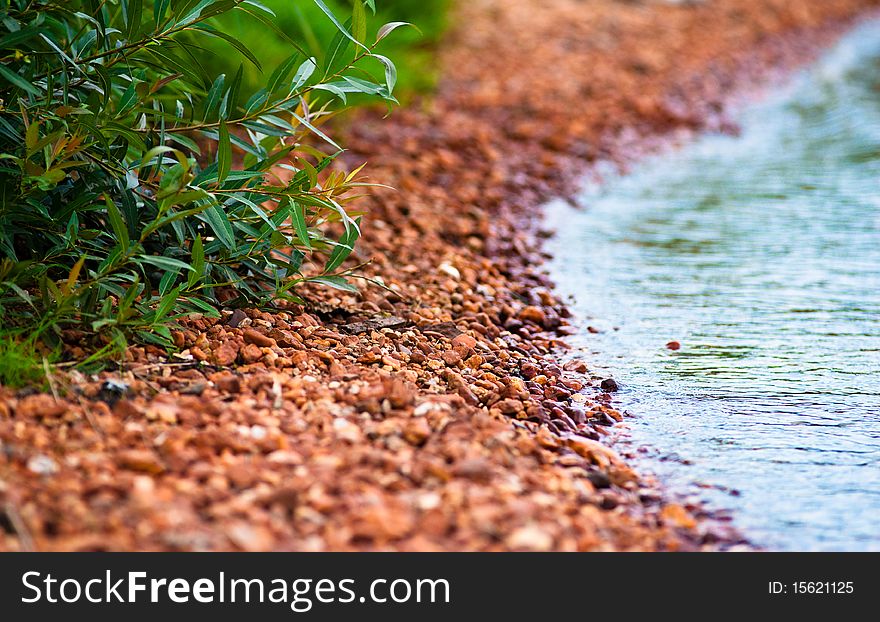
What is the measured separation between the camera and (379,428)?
6.71ft

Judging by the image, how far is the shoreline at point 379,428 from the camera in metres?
1.66

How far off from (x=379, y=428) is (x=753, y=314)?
1.60 meters

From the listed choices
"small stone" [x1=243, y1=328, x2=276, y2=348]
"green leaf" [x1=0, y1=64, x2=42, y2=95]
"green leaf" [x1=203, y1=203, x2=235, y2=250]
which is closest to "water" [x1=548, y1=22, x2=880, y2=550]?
"small stone" [x1=243, y1=328, x2=276, y2=348]

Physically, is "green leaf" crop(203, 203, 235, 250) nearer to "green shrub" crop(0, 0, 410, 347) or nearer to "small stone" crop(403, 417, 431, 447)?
"green shrub" crop(0, 0, 410, 347)

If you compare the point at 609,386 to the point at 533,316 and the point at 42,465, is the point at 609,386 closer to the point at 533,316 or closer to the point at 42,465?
the point at 533,316

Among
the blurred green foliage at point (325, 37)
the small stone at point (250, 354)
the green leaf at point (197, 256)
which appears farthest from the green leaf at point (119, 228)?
the blurred green foliage at point (325, 37)

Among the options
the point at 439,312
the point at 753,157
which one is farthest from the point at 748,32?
the point at 439,312

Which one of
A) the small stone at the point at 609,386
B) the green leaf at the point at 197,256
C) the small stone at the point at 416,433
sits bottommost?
the small stone at the point at 416,433

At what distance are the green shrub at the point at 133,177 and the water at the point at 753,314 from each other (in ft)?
3.35

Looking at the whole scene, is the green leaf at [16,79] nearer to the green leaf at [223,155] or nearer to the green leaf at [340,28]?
the green leaf at [223,155]

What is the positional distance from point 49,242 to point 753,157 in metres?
3.79

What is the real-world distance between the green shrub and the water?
102 centimetres

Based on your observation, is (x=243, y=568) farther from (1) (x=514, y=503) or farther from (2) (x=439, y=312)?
(2) (x=439, y=312)

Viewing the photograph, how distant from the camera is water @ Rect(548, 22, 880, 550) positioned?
7.11 feet
